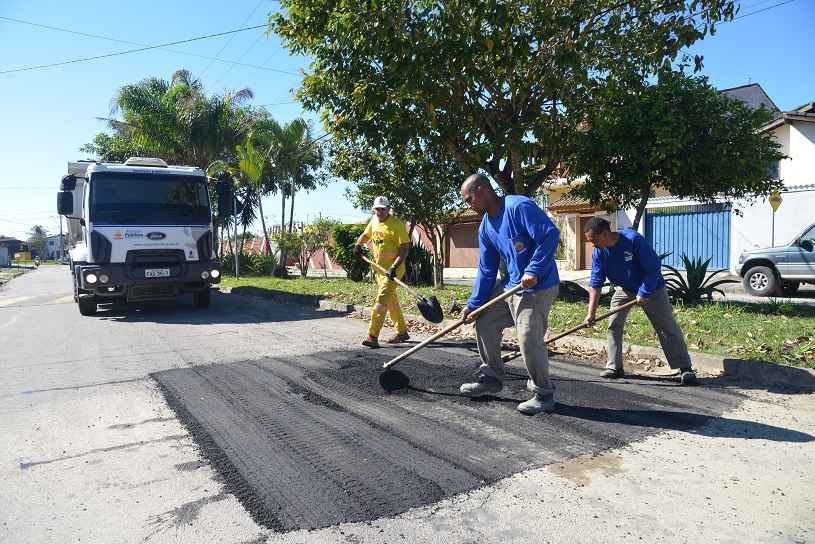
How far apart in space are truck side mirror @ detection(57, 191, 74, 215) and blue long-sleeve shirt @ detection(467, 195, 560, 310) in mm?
9495

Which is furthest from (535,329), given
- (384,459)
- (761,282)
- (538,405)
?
(761,282)

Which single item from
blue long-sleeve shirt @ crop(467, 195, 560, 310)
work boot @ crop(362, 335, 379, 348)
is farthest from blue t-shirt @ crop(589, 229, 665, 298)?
work boot @ crop(362, 335, 379, 348)

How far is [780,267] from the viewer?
1309cm

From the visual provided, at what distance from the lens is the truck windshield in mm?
10528

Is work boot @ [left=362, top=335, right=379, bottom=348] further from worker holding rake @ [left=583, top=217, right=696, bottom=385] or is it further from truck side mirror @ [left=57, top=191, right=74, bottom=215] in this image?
truck side mirror @ [left=57, top=191, right=74, bottom=215]

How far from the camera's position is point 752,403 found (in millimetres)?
4668

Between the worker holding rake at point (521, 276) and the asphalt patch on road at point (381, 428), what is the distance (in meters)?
0.30

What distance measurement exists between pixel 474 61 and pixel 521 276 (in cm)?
548

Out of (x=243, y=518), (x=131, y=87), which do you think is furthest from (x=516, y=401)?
(x=131, y=87)

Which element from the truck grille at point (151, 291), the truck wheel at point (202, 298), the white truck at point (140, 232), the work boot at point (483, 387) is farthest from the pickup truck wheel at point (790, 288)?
the truck grille at point (151, 291)

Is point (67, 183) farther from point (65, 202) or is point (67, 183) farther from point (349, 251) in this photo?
point (349, 251)

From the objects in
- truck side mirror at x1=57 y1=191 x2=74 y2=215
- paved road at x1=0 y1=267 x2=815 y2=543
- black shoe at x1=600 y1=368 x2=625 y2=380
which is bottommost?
paved road at x1=0 y1=267 x2=815 y2=543

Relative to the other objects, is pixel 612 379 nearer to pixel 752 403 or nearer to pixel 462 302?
pixel 752 403

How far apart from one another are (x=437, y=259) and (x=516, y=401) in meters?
9.73
